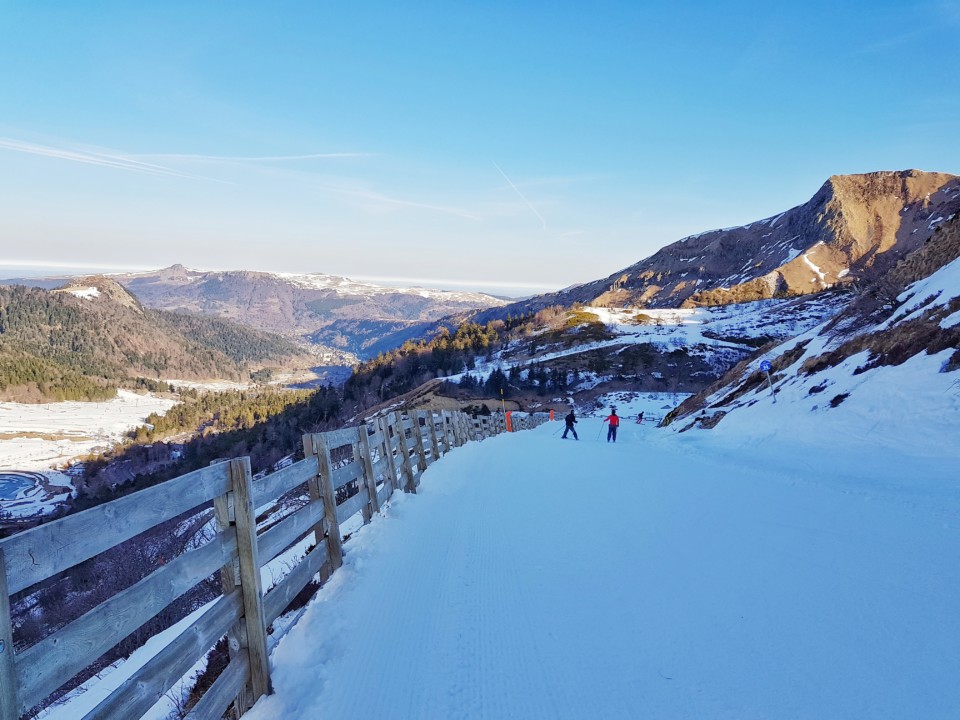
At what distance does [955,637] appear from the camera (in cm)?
331

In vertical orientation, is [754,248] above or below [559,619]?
above

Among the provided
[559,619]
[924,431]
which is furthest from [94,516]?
[924,431]

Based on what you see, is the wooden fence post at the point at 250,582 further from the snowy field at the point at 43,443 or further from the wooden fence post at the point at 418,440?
the snowy field at the point at 43,443

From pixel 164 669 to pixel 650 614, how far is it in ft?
10.2

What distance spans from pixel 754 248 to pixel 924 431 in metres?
201

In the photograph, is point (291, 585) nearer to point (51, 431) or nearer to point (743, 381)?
point (743, 381)

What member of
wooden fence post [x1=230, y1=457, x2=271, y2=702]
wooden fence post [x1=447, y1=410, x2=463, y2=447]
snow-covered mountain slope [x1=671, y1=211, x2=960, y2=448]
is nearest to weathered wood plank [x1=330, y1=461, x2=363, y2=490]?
wooden fence post [x1=230, y1=457, x2=271, y2=702]

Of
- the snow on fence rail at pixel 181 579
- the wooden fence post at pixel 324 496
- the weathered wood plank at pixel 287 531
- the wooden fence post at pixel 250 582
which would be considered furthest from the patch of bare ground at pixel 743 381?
the wooden fence post at pixel 250 582

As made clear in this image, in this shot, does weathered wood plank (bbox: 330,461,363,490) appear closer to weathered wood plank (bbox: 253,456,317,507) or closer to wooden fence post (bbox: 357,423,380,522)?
wooden fence post (bbox: 357,423,380,522)

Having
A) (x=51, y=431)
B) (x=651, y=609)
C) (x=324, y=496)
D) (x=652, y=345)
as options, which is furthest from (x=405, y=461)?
(x=51, y=431)

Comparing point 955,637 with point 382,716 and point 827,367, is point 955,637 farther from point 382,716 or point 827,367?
point 827,367

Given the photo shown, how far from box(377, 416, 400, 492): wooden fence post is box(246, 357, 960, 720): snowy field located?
69 centimetres

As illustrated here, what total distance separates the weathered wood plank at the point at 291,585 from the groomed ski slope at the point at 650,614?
8.7 inches

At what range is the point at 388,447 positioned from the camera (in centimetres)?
887
